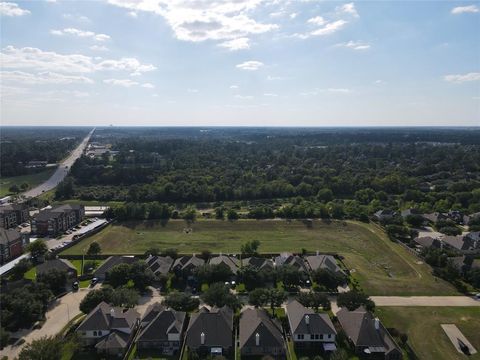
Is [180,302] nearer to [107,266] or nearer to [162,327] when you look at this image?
[162,327]

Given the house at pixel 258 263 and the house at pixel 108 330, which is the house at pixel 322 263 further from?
the house at pixel 108 330

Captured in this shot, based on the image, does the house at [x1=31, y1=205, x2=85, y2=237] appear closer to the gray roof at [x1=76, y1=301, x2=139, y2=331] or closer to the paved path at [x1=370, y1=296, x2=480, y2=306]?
the gray roof at [x1=76, y1=301, x2=139, y2=331]

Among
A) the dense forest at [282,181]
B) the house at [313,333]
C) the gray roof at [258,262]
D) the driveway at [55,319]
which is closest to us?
the driveway at [55,319]

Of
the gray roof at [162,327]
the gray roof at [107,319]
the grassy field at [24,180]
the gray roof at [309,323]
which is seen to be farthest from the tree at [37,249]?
the grassy field at [24,180]

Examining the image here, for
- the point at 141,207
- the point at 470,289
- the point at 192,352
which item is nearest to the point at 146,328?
the point at 192,352

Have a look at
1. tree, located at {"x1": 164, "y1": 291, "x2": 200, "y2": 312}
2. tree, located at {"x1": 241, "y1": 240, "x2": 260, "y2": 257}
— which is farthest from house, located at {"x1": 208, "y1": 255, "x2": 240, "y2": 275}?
tree, located at {"x1": 164, "y1": 291, "x2": 200, "y2": 312}
